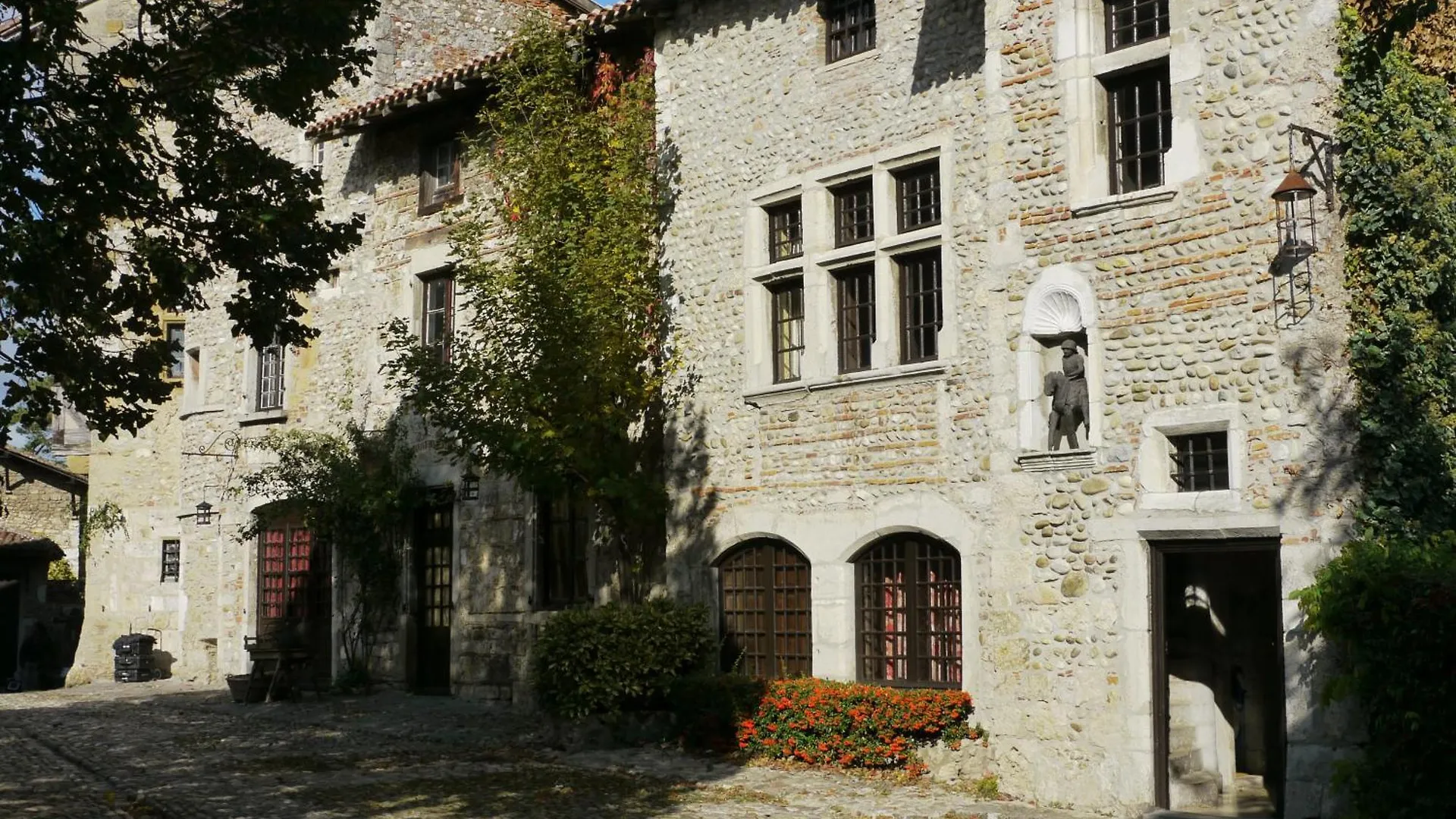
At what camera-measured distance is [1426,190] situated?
929cm

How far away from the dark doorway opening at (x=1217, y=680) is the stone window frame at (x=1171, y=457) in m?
0.30

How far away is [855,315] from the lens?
1314cm

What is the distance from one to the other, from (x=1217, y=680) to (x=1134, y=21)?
16.2 feet

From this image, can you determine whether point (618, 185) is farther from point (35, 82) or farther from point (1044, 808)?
point (1044, 808)

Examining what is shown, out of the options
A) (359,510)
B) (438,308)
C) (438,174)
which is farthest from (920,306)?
(359,510)

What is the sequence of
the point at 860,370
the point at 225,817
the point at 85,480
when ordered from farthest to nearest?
the point at 85,480 < the point at 860,370 < the point at 225,817

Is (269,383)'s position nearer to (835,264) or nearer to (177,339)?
(177,339)

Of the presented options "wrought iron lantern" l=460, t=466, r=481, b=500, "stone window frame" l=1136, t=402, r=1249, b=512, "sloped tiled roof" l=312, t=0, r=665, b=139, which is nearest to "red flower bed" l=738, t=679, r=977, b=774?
"stone window frame" l=1136, t=402, r=1249, b=512

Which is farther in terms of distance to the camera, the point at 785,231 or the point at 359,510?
the point at 359,510

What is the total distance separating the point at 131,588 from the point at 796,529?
14626 mm

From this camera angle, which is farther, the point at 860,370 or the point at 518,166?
the point at 518,166

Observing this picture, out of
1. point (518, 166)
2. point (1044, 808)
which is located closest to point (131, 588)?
point (518, 166)

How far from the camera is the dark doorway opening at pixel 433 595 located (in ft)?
59.7

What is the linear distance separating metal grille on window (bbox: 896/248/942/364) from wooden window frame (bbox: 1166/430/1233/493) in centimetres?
255
